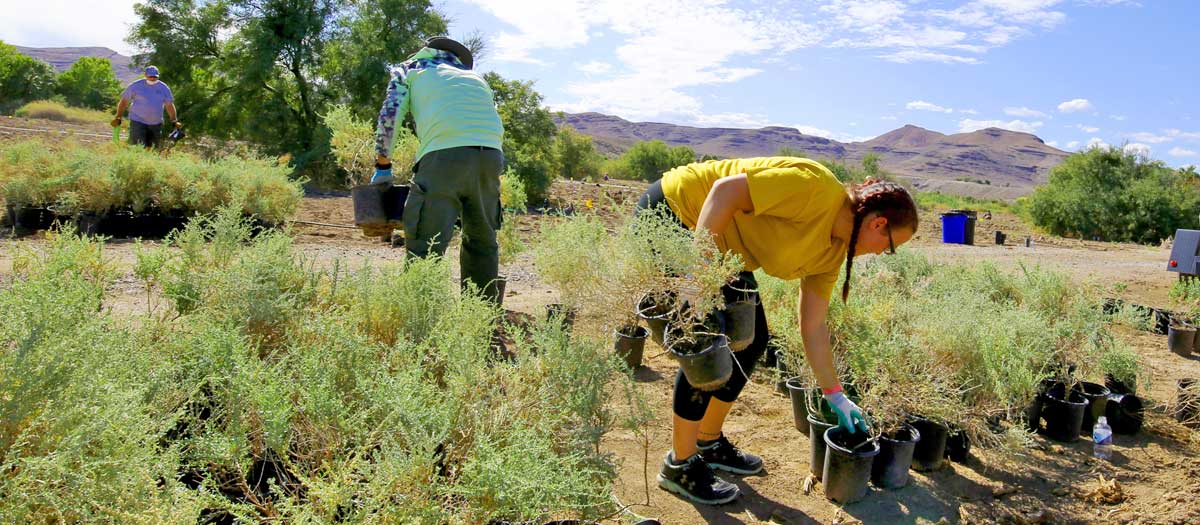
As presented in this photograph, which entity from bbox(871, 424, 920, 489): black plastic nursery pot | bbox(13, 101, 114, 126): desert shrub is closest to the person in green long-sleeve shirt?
bbox(871, 424, 920, 489): black plastic nursery pot

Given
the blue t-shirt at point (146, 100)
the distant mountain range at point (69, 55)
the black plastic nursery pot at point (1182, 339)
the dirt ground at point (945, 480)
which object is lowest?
the dirt ground at point (945, 480)

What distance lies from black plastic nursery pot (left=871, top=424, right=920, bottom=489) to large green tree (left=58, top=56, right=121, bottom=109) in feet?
153

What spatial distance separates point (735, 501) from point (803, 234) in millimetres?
1056

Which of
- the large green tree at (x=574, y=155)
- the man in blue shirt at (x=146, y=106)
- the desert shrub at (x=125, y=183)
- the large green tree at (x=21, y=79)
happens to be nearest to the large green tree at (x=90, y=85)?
the large green tree at (x=21, y=79)

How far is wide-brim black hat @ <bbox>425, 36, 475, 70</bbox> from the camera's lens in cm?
358

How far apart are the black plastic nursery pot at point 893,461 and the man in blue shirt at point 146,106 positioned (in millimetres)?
8629

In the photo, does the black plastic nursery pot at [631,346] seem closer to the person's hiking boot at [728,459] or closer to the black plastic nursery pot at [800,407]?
the black plastic nursery pot at [800,407]

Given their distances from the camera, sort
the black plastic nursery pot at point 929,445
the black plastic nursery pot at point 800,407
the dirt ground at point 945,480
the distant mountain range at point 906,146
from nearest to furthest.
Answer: the dirt ground at point 945,480
the black plastic nursery pot at point 929,445
the black plastic nursery pot at point 800,407
the distant mountain range at point 906,146

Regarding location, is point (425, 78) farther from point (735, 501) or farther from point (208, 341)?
point (735, 501)

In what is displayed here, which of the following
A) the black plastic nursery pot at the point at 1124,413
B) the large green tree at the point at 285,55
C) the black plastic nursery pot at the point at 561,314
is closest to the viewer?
the black plastic nursery pot at the point at 561,314

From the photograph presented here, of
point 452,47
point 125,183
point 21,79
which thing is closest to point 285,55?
point 125,183

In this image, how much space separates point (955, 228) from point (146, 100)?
13.3 m

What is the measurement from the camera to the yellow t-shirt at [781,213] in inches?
86.1

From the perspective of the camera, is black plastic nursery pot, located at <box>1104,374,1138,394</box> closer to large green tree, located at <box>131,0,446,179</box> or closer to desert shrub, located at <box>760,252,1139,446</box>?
desert shrub, located at <box>760,252,1139,446</box>
